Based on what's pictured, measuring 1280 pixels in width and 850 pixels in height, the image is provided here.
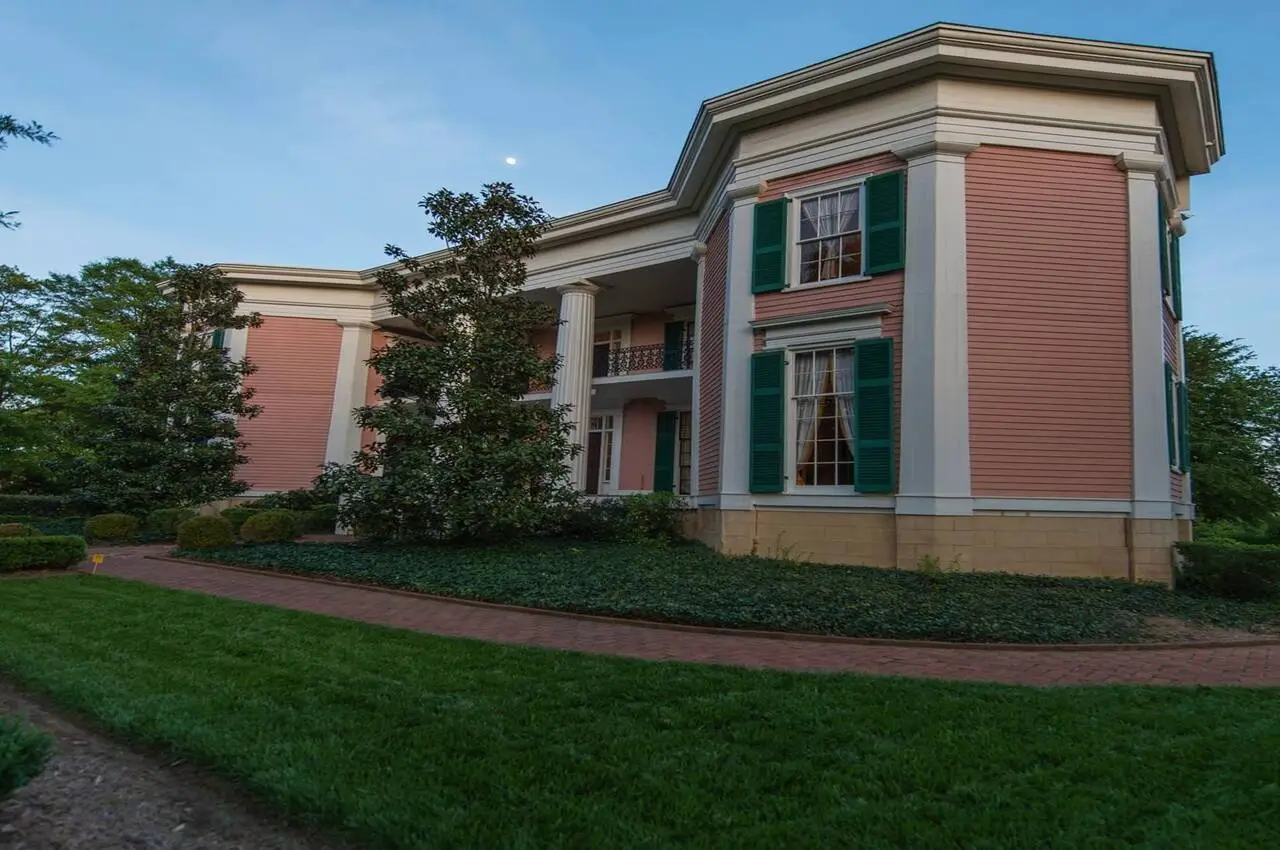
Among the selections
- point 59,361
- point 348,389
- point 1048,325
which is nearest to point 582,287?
point 348,389

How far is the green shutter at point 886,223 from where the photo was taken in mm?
10242

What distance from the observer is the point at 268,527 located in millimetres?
13250

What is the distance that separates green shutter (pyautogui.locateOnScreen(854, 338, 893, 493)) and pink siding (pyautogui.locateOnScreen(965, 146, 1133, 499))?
1106 mm

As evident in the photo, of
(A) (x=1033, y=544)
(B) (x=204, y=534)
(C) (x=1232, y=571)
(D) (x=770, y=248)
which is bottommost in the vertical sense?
(B) (x=204, y=534)

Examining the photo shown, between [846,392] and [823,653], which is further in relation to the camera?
[846,392]

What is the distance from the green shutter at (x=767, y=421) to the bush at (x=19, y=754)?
931cm

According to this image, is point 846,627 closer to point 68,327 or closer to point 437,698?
point 437,698

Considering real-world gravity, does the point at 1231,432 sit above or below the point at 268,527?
above

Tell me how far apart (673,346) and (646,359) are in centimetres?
78

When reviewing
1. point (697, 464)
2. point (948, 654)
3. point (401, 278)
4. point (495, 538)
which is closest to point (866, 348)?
point (697, 464)

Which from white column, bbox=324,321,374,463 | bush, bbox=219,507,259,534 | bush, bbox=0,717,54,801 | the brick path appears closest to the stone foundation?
the brick path

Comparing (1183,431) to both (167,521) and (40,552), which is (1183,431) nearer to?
(40,552)

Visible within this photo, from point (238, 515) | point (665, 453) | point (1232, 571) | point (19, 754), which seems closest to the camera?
point (19, 754)

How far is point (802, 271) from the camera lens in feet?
37.1
